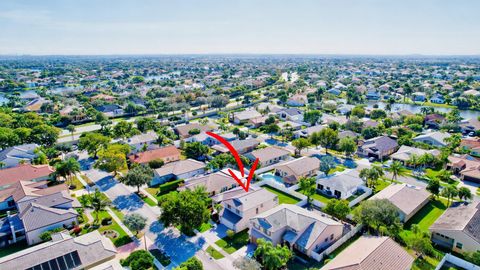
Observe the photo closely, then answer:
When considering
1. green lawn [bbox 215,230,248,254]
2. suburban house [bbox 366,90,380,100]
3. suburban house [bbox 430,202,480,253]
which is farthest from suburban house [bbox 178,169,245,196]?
suburban house [bbox 366,90,380,100]

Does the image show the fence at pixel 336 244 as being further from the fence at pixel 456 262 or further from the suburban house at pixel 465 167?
the suburban house at pixel 465 167

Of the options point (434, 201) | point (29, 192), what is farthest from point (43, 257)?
point (434, 201)

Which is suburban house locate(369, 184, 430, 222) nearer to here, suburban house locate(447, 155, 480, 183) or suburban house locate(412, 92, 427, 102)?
suburban house locate(447, 155, 480, 183)

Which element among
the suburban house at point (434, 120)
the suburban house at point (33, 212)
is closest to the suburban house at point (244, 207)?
the suburban house at point (33, 212)

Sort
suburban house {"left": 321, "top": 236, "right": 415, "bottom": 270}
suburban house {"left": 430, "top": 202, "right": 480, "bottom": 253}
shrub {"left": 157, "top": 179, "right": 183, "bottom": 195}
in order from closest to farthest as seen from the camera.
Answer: suburban house {"left": 321, "top": 236, "right": 415, "bottom": 270}, suburban house {"left": 430, "top": 202, "right": 480, "bottom": 253}, shrub {"left": 157, "top": 179, "right": 183, "bottom": 195}

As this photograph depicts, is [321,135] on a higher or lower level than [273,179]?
higher

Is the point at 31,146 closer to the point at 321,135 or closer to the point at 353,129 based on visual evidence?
the point at 321,135
